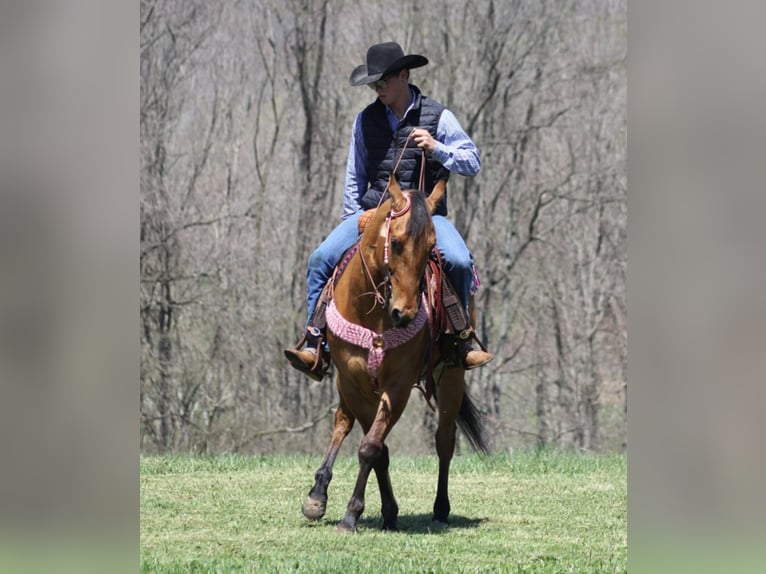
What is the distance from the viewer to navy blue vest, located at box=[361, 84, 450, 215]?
782 cm

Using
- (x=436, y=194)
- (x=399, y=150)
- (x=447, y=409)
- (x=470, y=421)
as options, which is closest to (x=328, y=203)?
(x=470, y=421)

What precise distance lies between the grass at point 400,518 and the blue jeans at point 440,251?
1.56 m

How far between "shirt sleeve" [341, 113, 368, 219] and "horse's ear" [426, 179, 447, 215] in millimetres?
718

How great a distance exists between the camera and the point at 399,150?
7.83 m

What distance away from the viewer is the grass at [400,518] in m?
6.03

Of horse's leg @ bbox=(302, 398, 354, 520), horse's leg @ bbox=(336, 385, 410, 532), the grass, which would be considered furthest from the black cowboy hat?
the grass

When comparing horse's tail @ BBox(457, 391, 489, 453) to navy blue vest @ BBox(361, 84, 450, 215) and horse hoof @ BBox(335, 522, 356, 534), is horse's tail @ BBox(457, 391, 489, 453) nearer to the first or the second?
navy blue vest @ BBox(361, 84, 450, 215)

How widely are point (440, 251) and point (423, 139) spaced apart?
774mm

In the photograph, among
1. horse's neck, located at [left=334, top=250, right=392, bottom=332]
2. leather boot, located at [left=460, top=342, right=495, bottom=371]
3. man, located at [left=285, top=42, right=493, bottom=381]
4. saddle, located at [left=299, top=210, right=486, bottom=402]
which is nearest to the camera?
horse's neck, located at [left=334, top=250, right=392, bottom=332]

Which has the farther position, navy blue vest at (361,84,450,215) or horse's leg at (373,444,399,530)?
navy blue vest at (361,84,450,215)

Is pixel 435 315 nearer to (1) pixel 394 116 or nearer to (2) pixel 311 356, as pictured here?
(2) pixel 311 356

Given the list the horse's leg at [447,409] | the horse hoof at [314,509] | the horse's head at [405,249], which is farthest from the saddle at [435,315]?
the horse hoof at [314,509]
